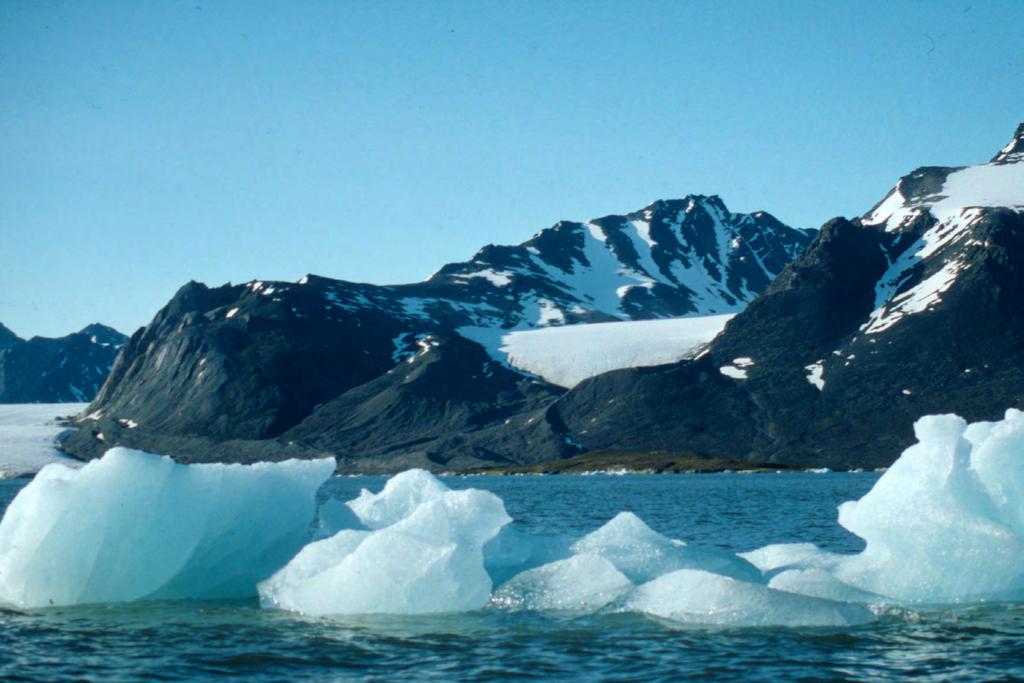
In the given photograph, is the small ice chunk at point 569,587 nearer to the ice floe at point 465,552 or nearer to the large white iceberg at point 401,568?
the ice floe at point 465,552

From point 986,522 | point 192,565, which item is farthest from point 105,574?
point 986,522

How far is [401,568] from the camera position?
2484 cm

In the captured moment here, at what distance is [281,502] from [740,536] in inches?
821

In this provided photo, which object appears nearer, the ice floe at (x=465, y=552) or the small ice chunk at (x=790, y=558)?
the ice floe at (x=465, y=552)

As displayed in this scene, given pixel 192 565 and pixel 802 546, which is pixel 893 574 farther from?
pixel 192 565

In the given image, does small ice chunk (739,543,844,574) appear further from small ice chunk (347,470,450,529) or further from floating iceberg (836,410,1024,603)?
small ice chunk (347,470,450,529)

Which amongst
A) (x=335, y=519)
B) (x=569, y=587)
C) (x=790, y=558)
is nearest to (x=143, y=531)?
(x=335, y=519)

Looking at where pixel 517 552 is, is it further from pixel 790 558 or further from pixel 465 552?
pixel 790 558

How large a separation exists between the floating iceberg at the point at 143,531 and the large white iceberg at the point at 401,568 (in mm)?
1902

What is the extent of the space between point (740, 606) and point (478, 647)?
4977mm

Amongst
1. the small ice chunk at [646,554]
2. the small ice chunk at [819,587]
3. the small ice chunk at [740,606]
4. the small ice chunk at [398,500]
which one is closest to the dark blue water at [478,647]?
the small ice chunk at [740,606]

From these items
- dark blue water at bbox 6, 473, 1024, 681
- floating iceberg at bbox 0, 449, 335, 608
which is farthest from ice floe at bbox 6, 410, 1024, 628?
dark blue water at bbox 6, 473, 1024, 681

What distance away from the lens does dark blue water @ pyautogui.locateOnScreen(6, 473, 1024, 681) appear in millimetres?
19500

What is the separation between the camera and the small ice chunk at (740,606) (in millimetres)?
22969
